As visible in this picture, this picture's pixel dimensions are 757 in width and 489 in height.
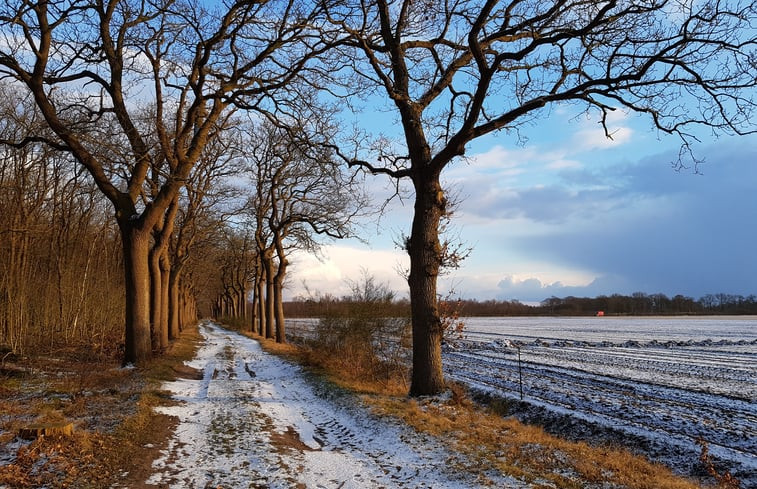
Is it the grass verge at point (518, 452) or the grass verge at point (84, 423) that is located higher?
the grass verge at point (84, 423)

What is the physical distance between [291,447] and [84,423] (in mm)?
3182

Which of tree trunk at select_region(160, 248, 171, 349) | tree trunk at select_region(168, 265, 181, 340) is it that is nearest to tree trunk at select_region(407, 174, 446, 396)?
tree trunk at select_region(160, 248, 171, 349)

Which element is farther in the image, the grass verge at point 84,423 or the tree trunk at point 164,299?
the tree trunk at point 164,299

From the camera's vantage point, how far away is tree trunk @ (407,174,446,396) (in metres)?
11.1

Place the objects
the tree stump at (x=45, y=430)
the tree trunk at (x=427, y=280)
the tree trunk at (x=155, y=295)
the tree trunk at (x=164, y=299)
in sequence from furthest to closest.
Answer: the tree trunk at (x=164, y=299) < the tree trunk at (x=155, y=295) < the tree trunk at (x=427, y=280) < the tree stump at (x=45, y=430)

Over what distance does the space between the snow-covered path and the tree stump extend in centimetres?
127

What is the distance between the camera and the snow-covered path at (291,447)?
5.96 m

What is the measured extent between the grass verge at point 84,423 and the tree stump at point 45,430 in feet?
0.28

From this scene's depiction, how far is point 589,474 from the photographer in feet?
20.1

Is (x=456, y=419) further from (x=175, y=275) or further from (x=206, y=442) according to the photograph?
(x=175, y=275)

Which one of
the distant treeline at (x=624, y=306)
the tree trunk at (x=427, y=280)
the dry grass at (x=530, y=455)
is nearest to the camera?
the dry grass at (x=530, y=455)

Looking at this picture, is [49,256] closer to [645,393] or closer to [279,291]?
[279,291]

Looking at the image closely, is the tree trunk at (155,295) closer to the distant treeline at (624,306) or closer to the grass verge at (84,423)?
the grass verge at (84,423)

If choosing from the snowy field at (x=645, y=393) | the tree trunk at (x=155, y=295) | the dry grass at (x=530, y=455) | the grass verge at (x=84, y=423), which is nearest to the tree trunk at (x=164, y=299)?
the tree trunk at (x=155, y=295)
